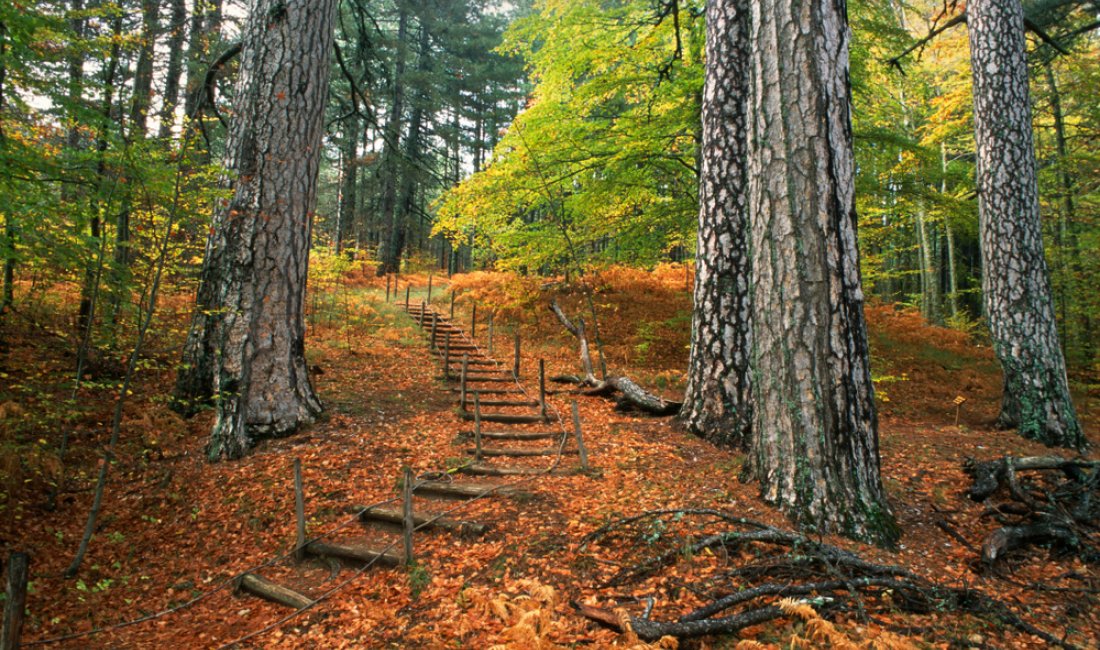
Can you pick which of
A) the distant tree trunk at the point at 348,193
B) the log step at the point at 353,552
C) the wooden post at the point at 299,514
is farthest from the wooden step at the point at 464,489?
the distant tree trunk at the point at 348,193

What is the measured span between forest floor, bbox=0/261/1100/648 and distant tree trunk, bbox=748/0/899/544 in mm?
367

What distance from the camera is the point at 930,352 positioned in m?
11.9

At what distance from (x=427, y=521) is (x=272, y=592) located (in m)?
1.22

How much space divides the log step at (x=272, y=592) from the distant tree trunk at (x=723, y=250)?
Answer: 4.07 metres

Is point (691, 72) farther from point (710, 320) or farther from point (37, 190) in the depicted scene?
point (37, 190)

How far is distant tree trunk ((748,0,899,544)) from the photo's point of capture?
343 centimetres

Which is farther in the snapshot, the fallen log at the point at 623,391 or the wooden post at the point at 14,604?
the fallen log at the point at 623,391

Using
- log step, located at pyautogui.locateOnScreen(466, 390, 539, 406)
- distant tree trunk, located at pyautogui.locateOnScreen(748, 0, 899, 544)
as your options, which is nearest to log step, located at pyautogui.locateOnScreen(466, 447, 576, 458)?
log step, located at pyautogui.locateOnScreen(466, 390, 539, 406)

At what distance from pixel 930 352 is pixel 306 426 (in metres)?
13.6

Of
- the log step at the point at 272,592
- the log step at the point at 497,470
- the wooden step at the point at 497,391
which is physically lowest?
the log step at the point at 272,592

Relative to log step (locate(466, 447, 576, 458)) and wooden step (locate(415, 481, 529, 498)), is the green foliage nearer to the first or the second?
log step (locate(466, 447, 576, 458))

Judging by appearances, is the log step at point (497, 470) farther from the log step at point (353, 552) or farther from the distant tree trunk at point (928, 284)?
the distant tree trunk at point (928, 284)

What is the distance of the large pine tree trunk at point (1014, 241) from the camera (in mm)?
6387

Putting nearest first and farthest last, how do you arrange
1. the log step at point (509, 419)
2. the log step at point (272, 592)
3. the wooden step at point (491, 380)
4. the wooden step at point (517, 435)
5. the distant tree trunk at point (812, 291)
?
the distant tree trunk at point (812, 291) < the log step at point (272, 592) < the wooden step at point (517, 435) < the log step at point (509, 419) < the wooden step at point (491, 380)
